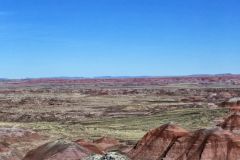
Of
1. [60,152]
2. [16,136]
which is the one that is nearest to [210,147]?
[60,152]

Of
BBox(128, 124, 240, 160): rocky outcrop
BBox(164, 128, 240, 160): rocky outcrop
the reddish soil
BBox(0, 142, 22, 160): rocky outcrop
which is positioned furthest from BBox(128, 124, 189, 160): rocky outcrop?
BBox(0, 142, 22, 160): rocky outcrop

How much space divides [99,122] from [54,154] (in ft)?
152

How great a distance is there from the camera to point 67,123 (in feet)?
285

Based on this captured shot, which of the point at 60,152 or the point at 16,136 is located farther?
the point at 16,136

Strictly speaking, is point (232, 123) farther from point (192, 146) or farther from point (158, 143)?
point (192, 146)

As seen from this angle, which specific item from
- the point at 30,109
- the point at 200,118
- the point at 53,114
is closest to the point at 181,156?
the point at 200,118

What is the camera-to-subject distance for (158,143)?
46219mm

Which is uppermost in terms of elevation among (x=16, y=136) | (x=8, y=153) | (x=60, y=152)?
(x=60, y=152)

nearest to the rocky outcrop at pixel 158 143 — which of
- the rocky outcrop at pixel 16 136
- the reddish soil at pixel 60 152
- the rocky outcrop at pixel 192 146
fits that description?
the rocky outcrop at pixel 192 146

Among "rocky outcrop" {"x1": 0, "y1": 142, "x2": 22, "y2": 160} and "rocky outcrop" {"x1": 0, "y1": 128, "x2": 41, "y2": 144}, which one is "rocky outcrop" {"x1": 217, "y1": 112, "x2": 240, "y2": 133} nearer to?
"rocky outcrop" {"x1": 0, "y1": 128, "x2": 41, "y2": 144}

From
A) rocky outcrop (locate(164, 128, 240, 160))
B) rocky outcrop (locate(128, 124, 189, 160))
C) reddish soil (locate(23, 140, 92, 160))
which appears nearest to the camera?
reddish soil (locate(23, 140, 92, 160))

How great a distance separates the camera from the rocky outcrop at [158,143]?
45.2m

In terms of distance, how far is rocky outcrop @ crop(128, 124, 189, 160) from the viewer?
148 feet

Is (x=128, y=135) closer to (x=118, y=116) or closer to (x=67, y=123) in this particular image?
(x=67, y=123)
